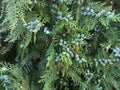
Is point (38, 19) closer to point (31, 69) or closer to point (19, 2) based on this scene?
point (19, 2)

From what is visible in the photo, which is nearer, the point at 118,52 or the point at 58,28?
the point at 58,28

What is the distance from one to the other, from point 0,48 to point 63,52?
0.52 m

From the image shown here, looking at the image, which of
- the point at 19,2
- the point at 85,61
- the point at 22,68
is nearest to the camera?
the point at 19,2

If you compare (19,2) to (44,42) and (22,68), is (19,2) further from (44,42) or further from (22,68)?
(22,68)

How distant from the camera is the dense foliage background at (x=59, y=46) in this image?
169 cm

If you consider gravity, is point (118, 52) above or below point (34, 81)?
above

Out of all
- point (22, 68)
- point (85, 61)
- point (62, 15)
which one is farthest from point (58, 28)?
point (22, 68)

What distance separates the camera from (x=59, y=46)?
5.73 feet

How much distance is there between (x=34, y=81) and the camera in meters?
1.90

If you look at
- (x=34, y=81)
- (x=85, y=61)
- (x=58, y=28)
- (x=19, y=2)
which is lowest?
(x=34, y=81)

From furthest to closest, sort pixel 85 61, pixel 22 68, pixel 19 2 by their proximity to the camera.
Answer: pixel 22 68, pixel 85 61, pixel 19 2

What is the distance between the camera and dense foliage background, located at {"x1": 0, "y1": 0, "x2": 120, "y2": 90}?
1693 mm

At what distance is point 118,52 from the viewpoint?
1.84 m

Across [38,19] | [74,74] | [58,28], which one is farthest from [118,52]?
[38,19]
